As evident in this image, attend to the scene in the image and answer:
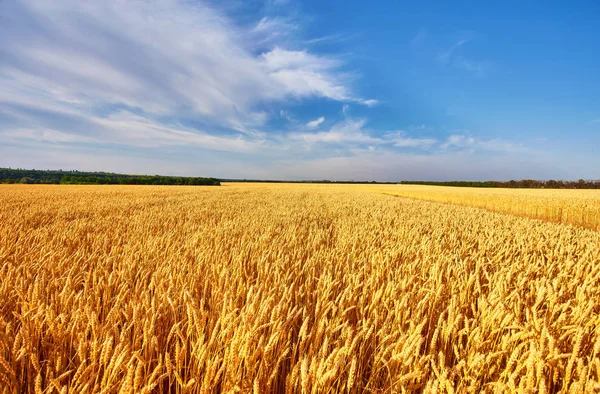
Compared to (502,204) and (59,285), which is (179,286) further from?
(502,204)

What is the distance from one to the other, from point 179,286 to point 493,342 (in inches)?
95.3

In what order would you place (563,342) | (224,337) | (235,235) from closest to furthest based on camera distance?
1. (224,337)
2. (563,342)
3. (235,235)

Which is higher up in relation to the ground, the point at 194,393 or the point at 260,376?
the point at 260,376

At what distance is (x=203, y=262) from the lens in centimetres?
300

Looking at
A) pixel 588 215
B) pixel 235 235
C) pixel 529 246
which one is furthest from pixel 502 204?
pixel 235 235

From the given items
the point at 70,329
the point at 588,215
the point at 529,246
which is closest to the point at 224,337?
the point at 70,329

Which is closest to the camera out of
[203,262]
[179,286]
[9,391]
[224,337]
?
[9,391]

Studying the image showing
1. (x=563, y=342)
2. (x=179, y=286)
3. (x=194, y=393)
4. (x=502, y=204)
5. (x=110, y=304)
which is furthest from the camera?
(x=502, y=204)

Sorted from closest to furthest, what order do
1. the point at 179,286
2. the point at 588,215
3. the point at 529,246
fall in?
the point at 179,286, the point at 529,246, the point at 588,215

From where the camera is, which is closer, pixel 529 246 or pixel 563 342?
pixel 563 342

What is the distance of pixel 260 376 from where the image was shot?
1282mm

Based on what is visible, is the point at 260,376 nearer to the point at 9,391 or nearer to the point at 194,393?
the point at 194,393

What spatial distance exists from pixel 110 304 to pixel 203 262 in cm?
95

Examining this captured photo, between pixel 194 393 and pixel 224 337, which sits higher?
pixel 224 337
